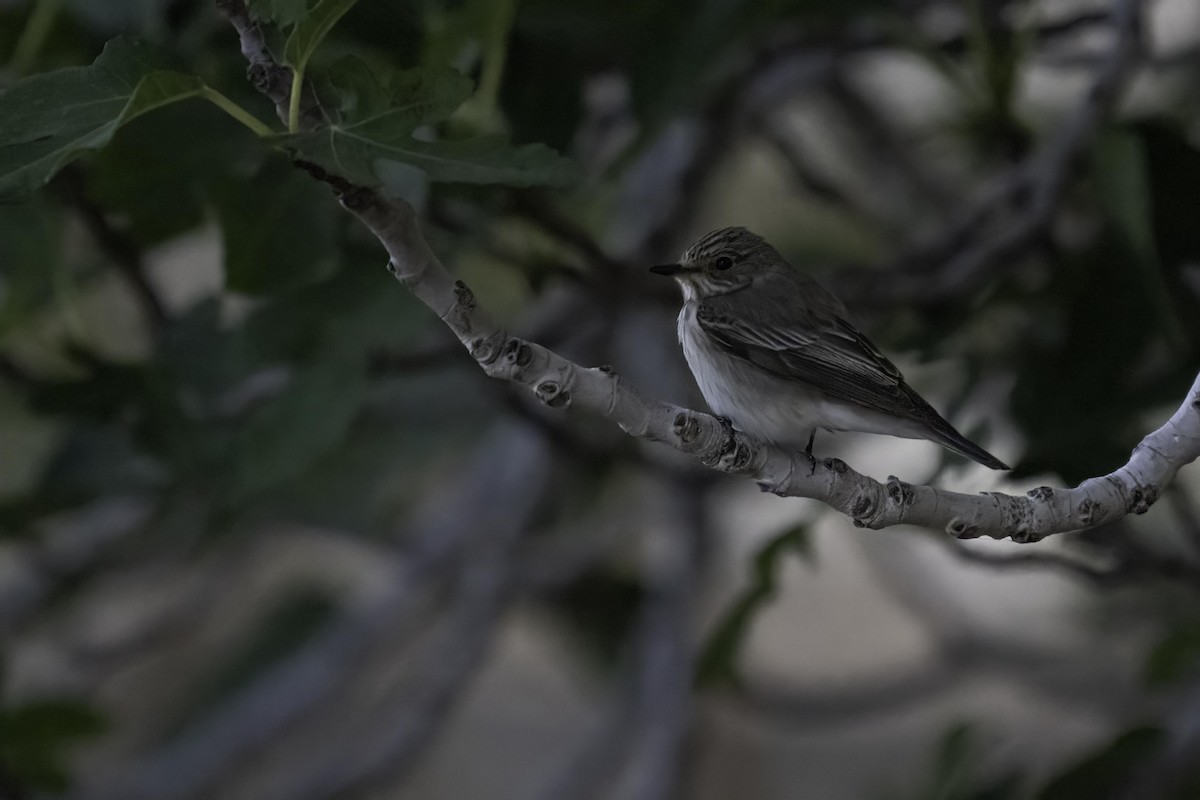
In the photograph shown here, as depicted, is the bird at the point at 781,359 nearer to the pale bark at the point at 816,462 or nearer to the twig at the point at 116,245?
the pale bark at the point at 816,462

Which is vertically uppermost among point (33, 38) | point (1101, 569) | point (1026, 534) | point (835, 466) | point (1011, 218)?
point (33, 38)

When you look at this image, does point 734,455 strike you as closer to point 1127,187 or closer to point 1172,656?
point 1127,187

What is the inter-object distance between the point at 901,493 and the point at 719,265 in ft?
2.63

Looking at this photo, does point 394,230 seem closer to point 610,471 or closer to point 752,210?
point 610,471

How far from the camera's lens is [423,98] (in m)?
1.06

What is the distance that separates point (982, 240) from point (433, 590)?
1.51 metres

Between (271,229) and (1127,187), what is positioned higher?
(271,229)

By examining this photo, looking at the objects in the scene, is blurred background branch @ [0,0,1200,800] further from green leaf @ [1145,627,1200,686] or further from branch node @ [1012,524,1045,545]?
branch node @ [1012,524,1045,545]

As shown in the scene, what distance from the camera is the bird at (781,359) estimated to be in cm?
160

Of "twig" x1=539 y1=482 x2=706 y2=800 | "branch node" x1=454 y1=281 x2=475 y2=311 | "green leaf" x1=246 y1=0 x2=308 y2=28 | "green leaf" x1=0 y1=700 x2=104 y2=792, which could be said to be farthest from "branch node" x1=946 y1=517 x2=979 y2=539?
"green leaf" x1=0 y1=700 x2=104 y2=792

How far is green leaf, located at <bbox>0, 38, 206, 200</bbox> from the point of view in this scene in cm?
102

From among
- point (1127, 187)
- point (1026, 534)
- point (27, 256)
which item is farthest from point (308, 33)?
point (1127, 187)

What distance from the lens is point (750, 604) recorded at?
1891mm

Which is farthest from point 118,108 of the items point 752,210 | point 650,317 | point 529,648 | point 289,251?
point 529,648
